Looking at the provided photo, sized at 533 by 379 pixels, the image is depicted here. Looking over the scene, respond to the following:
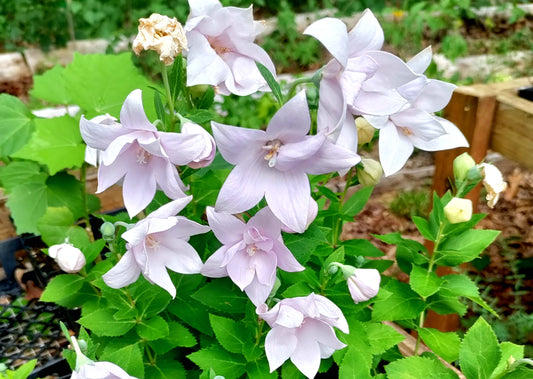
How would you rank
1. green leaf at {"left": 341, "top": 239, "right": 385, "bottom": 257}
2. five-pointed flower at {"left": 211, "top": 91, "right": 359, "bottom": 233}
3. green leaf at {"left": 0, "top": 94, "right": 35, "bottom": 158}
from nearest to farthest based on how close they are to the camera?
five-pointed flower at {"left": 211, "top": 91, "right": 359, "bottom": 233} → green leaf at {"left": 341, "top": 239, "right": 385, "bottom": 257} → green leaf at {"left": 0, "top": 94, "right": 35, "bottom": 158}

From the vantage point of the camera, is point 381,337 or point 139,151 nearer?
point 139,151

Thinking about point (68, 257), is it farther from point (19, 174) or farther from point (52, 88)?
point (52, 88)

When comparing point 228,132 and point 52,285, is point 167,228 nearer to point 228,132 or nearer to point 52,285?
point 228,132

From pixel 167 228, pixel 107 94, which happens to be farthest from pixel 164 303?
pixel 107 94

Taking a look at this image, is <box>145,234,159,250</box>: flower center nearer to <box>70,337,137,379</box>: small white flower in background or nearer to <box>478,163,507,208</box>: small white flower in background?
<box>70,337,137,379</box>: small white flower in background

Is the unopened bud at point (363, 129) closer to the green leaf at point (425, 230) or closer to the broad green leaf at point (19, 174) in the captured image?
the green leaf at point (425, 230)

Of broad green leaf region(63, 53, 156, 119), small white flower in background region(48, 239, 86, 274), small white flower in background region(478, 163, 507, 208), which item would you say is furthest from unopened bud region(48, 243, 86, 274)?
small white flower in background region(478, 163, 507, 208)

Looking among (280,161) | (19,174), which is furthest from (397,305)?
(19,174)
